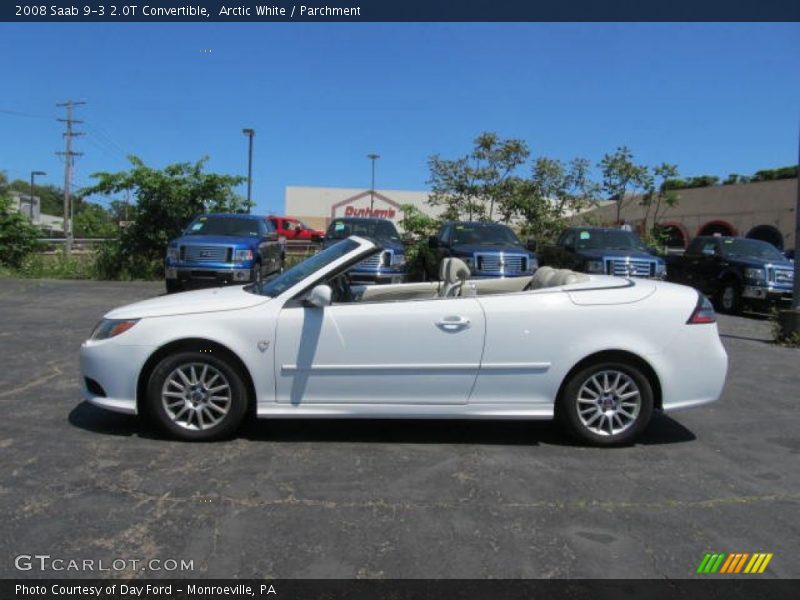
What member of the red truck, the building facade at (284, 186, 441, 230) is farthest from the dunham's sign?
the red truck

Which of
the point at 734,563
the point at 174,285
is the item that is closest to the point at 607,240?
the point at 174,285

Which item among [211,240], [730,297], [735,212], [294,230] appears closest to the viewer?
[211,240]

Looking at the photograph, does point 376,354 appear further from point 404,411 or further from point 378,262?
point 378,262

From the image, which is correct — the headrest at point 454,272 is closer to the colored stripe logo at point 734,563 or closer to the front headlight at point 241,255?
the colored stripe logo at point 734,563

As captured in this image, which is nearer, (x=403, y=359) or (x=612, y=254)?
(x=403, y=359)

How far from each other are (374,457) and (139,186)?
55.6ft

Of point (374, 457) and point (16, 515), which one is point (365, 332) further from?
point (16, 515)

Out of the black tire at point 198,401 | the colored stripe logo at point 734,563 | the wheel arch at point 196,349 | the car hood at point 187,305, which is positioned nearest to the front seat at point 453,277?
the car hood at point 187,305

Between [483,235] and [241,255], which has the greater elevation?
[483,235]

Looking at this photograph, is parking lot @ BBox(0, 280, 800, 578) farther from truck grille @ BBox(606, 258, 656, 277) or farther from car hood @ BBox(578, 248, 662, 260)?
car hood @ BBox(578, 248, 662, 260)

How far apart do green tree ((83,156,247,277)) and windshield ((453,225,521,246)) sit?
28.4 ft

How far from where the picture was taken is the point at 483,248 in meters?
13.6

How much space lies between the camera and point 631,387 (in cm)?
503

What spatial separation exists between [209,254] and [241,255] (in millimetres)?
597
